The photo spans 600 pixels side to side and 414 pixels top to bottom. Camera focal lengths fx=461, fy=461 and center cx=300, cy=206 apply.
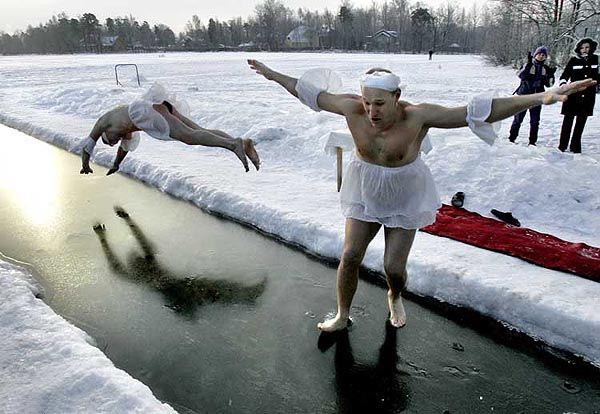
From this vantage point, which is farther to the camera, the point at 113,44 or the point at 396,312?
the point at 113,44

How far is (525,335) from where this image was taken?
2.82 m

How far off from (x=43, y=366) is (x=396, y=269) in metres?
1.98

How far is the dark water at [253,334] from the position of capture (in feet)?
7.78

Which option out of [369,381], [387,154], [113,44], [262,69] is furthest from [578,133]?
[113,44]

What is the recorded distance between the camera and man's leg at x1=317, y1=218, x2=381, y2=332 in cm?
264

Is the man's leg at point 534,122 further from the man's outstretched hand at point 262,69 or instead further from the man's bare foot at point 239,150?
the man's outstretched hand at point 262,69

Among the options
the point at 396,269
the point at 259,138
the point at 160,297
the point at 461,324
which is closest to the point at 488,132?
the point at 396,269

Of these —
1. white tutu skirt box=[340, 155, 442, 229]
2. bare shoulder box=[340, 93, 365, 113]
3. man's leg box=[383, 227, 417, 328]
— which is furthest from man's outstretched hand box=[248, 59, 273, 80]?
man's leg box=[383, 227, 417, 328]

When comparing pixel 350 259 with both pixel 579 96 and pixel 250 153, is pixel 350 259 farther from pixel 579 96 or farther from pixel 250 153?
pixel 579 96

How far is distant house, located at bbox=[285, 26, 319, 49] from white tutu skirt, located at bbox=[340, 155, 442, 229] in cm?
8066

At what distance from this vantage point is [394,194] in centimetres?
249

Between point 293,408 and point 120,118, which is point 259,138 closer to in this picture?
point 120,118

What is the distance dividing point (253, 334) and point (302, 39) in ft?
271

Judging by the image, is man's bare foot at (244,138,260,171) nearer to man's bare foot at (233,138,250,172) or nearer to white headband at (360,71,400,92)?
man's bare foot at (233,138,250,172)
